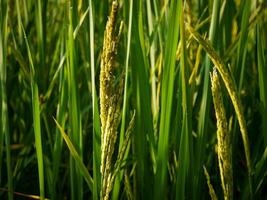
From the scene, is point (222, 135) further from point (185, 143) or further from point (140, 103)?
point (140, 103)

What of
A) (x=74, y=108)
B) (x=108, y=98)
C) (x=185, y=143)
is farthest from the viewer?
(x=74, y=108)

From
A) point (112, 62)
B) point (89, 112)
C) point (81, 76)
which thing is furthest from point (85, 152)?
point (112, 62)

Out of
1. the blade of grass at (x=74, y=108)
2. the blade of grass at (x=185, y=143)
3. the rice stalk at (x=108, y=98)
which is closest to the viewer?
the rice stalk at (x=108, y=98)

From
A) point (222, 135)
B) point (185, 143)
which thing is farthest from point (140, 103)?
point (222, 135)

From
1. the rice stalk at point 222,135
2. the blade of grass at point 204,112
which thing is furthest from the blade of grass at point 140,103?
the rice stalk at point 222,135

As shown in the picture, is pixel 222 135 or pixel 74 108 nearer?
pixel 222 135

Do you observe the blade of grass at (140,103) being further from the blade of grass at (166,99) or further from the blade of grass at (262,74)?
the blade of grass at (262,74)

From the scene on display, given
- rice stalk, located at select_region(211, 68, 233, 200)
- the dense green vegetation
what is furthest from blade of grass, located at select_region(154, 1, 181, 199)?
rice stalk, located at select_region(211, 68, 233, 200)

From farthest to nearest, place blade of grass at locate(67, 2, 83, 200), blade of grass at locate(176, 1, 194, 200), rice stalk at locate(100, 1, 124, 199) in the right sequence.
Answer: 1. blade of grass at locate(67, 2, 83, 200)
2. blade of grass at locate(176, 1, 194, 200)
3. rice stalk at locate(100, 1, 124, 199)

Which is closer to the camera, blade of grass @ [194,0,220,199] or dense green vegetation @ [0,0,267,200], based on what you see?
dense green vegetation @ [0,0,267,200]

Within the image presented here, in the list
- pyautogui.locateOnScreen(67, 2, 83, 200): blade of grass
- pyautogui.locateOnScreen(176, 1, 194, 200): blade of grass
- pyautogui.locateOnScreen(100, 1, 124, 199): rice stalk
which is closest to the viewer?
pyautogui.locateOnScreen(100, 1, 124, 199): rice stalk

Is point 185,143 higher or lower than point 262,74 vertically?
lower

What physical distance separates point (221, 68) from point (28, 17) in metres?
1.04

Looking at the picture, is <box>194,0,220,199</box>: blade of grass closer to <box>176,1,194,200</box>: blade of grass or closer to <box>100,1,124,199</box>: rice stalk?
<box>176,1,194,200</box>: blade of grass
